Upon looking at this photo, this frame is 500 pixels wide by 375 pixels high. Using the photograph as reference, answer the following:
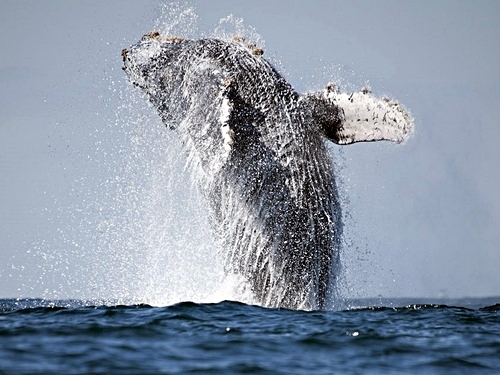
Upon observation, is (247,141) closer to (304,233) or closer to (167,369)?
(304,233)

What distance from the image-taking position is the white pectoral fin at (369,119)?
43.2 ft

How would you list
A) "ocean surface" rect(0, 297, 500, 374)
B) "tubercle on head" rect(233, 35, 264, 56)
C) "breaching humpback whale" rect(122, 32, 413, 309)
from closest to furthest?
"ocean surface" rect(0, 297, 500, 374) → "breaching humpback whale" rect(122, 32, 413, 309) → "tubercle on head" rect(233, 35, 264, 56)

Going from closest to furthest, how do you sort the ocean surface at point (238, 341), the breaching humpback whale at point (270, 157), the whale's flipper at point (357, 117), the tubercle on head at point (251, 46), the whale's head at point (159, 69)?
the ocean surface at point (238, 341)
the breaching humpback whale at point (270, 157)
the whale's flipper at point (357, 117)
the tubercle on head at point (251, 46)
the whale's head at point (159, 69)

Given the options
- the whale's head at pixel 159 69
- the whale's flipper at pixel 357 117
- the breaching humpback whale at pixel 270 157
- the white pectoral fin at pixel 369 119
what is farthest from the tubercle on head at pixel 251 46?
the white pectoral fin at pixel 369 119

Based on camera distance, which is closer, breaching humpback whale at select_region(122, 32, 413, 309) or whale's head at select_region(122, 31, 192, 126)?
breaching humpback whale at select_region(122, 32, 413, 309)

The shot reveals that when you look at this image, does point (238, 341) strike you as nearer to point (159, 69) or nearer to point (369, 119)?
point (369, 119)

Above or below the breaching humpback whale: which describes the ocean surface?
below

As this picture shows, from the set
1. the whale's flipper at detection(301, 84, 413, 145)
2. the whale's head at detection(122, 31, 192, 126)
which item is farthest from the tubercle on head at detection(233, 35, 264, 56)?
the whale's flipper at detection(301, 84, 413, 145)

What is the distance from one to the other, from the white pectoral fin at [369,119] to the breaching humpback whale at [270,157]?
15 millimetres

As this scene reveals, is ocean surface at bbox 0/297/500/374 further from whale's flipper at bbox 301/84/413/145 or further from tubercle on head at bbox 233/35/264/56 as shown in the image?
tubercle on head at bbox 233/35/264/56

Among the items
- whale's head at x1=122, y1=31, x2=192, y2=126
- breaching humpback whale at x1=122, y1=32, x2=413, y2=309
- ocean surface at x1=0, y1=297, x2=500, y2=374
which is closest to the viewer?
ocean surface at x1=0, y1=297, x2=500, y2=374

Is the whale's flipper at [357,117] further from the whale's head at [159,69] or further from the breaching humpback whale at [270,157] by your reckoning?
the whale's head at [159,69]

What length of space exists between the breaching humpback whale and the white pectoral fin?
0.02 meters

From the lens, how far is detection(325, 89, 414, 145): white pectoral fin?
1317 centimetres
